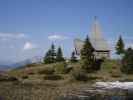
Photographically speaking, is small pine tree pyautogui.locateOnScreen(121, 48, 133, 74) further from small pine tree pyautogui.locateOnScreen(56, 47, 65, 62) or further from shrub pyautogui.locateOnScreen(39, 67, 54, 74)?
small pine tree pyautogui.locateOnScreen(56, 47, 65, 62)

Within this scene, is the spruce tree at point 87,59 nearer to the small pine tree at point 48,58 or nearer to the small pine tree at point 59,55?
the small pine tree at point 59,55

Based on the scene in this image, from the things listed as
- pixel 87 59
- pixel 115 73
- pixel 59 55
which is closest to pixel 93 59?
pixel 87 59

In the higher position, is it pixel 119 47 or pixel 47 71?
pixel 119 47

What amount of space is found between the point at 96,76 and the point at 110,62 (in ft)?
63.5

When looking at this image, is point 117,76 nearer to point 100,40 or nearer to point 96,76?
point 96,76

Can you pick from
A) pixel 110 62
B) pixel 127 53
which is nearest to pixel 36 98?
pixel 127 53

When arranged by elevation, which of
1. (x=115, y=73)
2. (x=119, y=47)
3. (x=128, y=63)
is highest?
(x=119, y=47)

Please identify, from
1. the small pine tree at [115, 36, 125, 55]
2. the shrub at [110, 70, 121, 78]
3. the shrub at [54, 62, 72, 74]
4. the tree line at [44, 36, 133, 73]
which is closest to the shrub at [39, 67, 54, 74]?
the shrub at [54, 62, 72, 74]

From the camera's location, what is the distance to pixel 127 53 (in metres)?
85.1

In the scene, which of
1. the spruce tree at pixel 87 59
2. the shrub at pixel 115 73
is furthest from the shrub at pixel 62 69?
the shrub at pixel 115 73

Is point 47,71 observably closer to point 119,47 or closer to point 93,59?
point 93,59

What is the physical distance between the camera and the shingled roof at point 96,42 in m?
105

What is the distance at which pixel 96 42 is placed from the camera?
10725 centimetres

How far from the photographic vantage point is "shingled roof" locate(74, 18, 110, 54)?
105 meters
